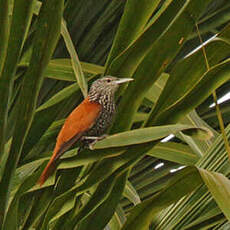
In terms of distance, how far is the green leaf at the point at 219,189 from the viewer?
0.75 metres

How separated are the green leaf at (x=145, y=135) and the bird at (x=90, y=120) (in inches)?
8.2

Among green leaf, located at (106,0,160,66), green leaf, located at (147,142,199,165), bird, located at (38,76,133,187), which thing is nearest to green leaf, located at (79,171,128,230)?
bird, located at (38,76,133,187)

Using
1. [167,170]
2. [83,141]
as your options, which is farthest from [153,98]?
[167,170]

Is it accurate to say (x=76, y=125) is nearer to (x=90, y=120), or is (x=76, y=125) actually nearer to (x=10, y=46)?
(x=90, y=120)

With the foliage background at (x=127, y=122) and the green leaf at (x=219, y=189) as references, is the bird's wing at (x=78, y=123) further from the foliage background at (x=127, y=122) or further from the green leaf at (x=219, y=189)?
the green leaf at (x=219, y=189)

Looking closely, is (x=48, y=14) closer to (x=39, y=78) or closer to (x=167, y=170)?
(x=39, y=78)

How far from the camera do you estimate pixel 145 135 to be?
0.87m

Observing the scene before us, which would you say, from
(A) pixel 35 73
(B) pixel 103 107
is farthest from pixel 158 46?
(B) pixel 103 107

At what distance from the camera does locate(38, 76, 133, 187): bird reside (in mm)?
1174

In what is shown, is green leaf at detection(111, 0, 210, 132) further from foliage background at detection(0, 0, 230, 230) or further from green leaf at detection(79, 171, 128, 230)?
green leaf at detection(79, 171, 128, 230)

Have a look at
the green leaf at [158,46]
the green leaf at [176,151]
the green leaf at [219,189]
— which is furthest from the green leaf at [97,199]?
the green leaf at [176,151]

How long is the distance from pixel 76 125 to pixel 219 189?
51 cm

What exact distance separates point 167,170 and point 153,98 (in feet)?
1.03

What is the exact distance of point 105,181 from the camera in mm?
1007
